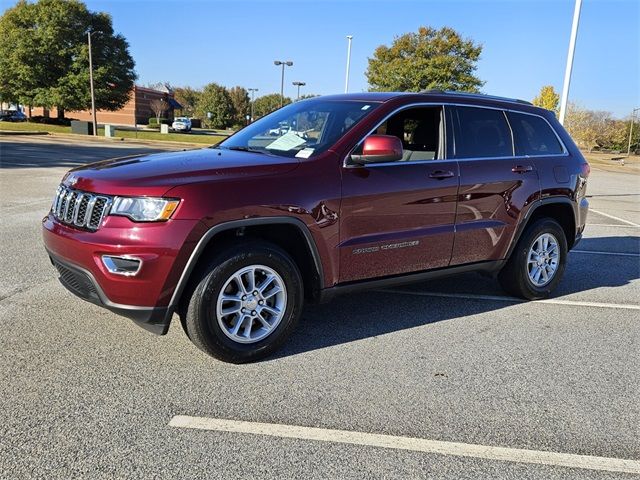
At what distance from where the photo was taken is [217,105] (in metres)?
76.6

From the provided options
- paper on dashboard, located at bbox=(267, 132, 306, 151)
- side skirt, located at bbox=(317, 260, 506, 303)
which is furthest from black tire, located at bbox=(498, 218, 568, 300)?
paper on dashboard, located at bbox=(267, 132, 306, 151)

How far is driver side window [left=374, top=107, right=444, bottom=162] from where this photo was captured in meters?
4.66

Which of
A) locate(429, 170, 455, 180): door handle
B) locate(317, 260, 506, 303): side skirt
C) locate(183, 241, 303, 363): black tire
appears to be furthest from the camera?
locate(429, 170, 455, 180): door handle

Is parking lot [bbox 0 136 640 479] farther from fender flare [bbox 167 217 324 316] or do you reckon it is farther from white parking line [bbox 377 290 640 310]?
fender flare [bbox 167 217 324 316]

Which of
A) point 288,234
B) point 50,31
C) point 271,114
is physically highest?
point 50,31

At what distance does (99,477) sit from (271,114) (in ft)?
11.7

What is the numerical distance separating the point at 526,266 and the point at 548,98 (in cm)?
6316

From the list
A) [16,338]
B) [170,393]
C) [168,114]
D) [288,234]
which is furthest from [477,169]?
[168,114]

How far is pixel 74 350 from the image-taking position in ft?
12.6

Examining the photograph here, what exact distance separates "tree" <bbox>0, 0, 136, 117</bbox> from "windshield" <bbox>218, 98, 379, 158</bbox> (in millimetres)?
46831

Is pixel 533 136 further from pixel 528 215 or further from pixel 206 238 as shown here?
pixel 206 238

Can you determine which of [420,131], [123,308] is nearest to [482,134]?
[420,131]

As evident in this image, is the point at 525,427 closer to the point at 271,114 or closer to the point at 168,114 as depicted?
the point at 271,114

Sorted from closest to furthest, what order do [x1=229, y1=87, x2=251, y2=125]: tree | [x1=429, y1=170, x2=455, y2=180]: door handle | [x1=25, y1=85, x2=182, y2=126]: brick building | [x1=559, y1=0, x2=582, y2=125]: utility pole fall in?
[x1=429, y1=170, x2=455, y2=180]: door handle, [x1=559, y1=0, x2=582, y2=125]: utility pole, [x1=229, y1=87, x2=251, y2=125]: tree, [x1=25, y1=85, x2=182, y2=126]: brick building
